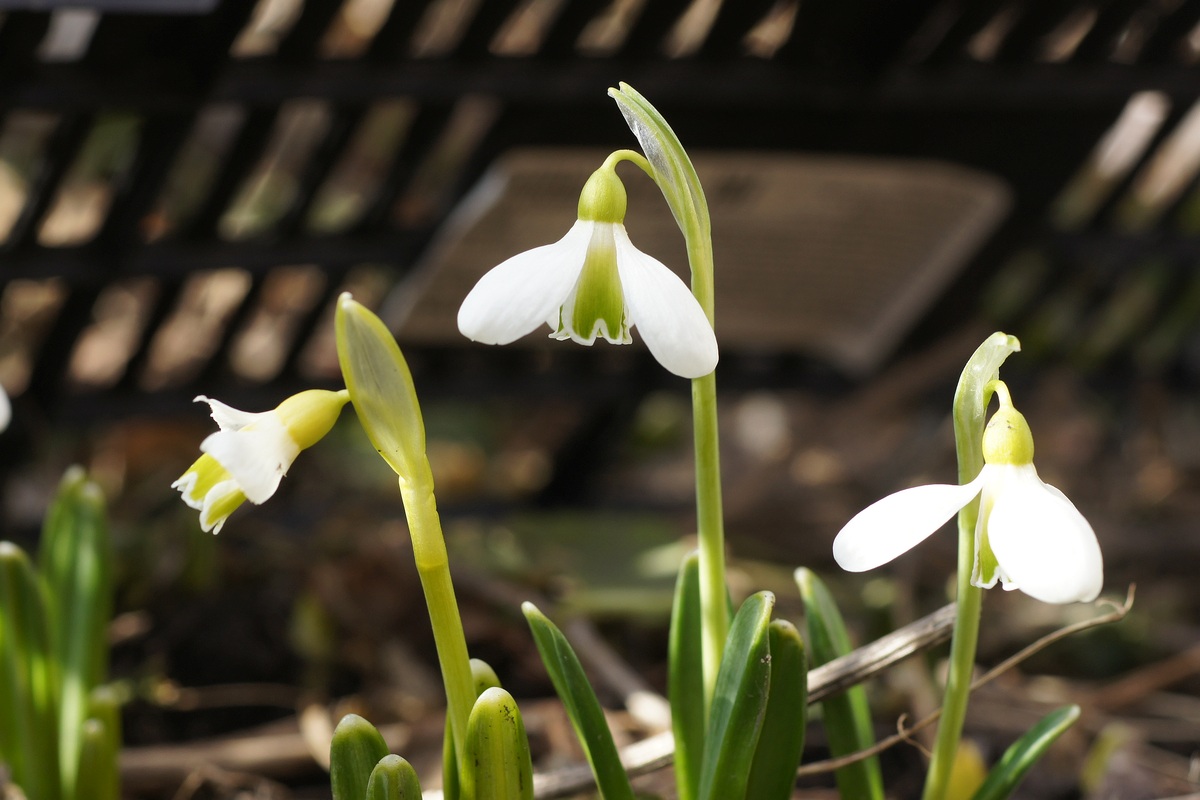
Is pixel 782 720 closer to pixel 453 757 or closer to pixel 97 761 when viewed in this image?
pixel 453 757

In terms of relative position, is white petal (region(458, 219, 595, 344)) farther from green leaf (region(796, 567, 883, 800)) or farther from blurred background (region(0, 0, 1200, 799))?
blurred background (region(0, 0, 1200, 799))

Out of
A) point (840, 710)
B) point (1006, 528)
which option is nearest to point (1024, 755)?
point (840, 710)

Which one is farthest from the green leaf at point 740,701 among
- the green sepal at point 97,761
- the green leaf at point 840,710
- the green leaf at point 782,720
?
the green sepal at point 97,761

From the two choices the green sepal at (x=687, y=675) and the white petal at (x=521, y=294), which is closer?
the white petal at (x=521, y=294)

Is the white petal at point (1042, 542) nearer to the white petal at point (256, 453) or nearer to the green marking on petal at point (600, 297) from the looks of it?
the green marking on petal at point (600, 297)

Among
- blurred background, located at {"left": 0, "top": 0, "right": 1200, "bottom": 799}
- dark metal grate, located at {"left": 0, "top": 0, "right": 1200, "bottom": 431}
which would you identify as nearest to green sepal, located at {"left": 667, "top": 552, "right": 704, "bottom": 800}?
blurred background, located at {"left": 0, "top": 0, "right": 1200, "bottom": 799}

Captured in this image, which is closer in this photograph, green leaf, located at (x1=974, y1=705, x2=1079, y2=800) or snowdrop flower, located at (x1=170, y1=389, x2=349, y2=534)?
snowdrop flower, located at (x1=170, y1=389, x2=349, y2=534)

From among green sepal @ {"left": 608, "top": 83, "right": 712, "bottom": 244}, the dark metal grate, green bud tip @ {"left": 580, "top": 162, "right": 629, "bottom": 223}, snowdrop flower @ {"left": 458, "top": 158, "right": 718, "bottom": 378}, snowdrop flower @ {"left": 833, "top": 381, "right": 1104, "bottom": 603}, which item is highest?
the dark metal grate
